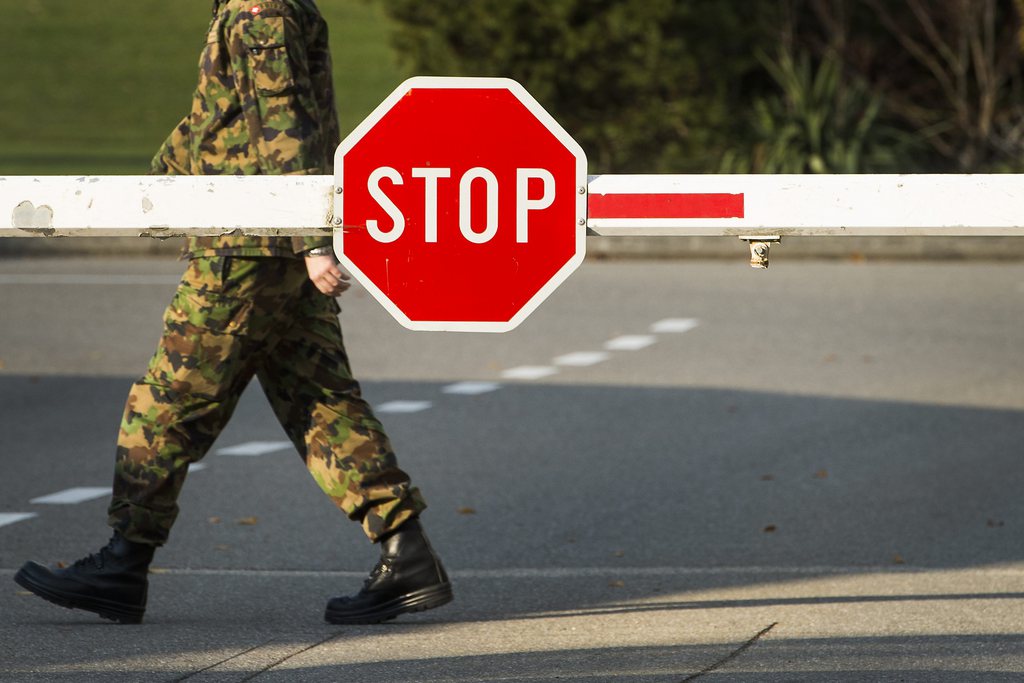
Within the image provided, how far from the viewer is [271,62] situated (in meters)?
4.95

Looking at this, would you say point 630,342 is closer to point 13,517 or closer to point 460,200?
point 13,517

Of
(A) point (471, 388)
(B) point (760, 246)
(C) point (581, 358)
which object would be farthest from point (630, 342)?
(B) point (760, 246)

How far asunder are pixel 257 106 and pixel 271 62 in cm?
12

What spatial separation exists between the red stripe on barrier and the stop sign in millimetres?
47

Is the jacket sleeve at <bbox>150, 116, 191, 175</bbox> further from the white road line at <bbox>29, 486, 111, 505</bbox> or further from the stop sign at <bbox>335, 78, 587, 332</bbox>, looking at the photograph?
the white road line at <bbox>29, 486, 111, 505</bbox>

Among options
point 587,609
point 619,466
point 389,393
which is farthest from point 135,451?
point 389,393

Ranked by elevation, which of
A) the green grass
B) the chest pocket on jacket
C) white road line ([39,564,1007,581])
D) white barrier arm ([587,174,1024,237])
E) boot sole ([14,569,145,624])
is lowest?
the green grass

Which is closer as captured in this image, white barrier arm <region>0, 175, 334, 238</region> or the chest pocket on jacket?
white barrier arm <region>0, 175, 334, 238</region>

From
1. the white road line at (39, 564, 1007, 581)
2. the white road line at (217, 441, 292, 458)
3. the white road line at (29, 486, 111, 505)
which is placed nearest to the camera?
the white road line at (39, 564, 1007, 581)

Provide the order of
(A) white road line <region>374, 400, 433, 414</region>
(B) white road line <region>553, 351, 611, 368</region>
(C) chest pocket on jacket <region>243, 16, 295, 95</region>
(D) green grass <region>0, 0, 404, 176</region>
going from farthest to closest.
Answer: (D) green grass <region>0, 0, 404, 176</region> < (B) white road line <region>553, 351, 611, 368</region> < (A) white road line <region>374, 400, 433, 414</region> < (C) chest pocket on jacket <region>243, 16, 295, 95</region>

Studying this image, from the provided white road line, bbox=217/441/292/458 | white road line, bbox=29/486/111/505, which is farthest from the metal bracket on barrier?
white road line, bbox=217/441/292/458

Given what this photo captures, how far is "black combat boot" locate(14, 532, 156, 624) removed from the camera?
5117 millimetres

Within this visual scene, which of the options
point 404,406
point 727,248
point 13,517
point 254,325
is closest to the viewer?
point 254,325

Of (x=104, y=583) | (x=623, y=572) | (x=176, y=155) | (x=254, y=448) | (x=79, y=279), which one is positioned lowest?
(x=79, y=279)
